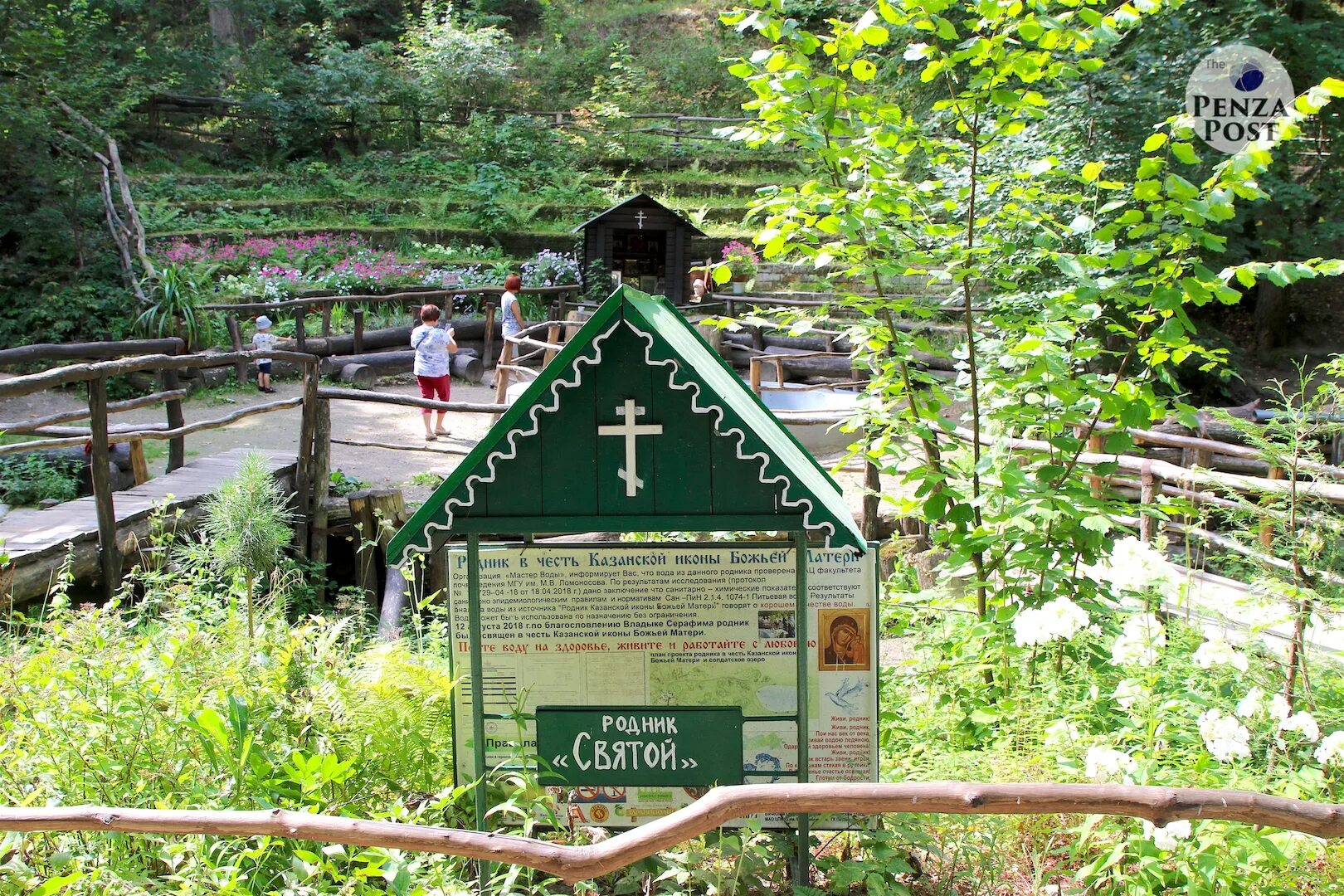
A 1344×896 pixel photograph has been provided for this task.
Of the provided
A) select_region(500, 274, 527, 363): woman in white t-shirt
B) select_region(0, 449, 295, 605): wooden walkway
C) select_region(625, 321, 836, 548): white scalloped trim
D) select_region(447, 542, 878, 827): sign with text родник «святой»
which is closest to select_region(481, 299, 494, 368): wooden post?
select_region(500, 274, 527, 363): woman in white t-shirt

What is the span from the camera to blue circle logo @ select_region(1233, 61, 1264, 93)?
12.0 metres

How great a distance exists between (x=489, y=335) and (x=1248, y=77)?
1077 cm

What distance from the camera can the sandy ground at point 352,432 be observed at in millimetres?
9805

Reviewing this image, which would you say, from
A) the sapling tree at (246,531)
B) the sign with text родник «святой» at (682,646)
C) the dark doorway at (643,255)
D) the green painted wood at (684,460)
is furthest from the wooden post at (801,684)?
the dark doorway at (643,255)

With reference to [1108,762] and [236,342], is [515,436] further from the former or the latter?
[236,342]

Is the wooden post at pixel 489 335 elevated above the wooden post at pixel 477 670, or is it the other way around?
the wooden post at pixel 489 335

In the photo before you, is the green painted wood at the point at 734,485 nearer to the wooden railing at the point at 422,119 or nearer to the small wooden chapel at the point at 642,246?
the small wooden chapel at the point at 642,246

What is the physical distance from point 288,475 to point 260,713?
5361 millimetres

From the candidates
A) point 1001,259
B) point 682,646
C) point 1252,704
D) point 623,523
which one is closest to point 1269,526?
point 1001,259

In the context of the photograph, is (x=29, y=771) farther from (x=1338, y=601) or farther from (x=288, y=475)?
(x=288, y=475)

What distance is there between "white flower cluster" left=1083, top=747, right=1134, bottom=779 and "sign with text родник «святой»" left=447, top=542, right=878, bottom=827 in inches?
27.6

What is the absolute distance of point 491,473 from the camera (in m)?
3.01

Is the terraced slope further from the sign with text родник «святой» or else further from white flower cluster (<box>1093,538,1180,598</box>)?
white flower cluster (<box>1093,538,1180,598</box>)

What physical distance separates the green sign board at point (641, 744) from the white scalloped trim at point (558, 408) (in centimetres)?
70
